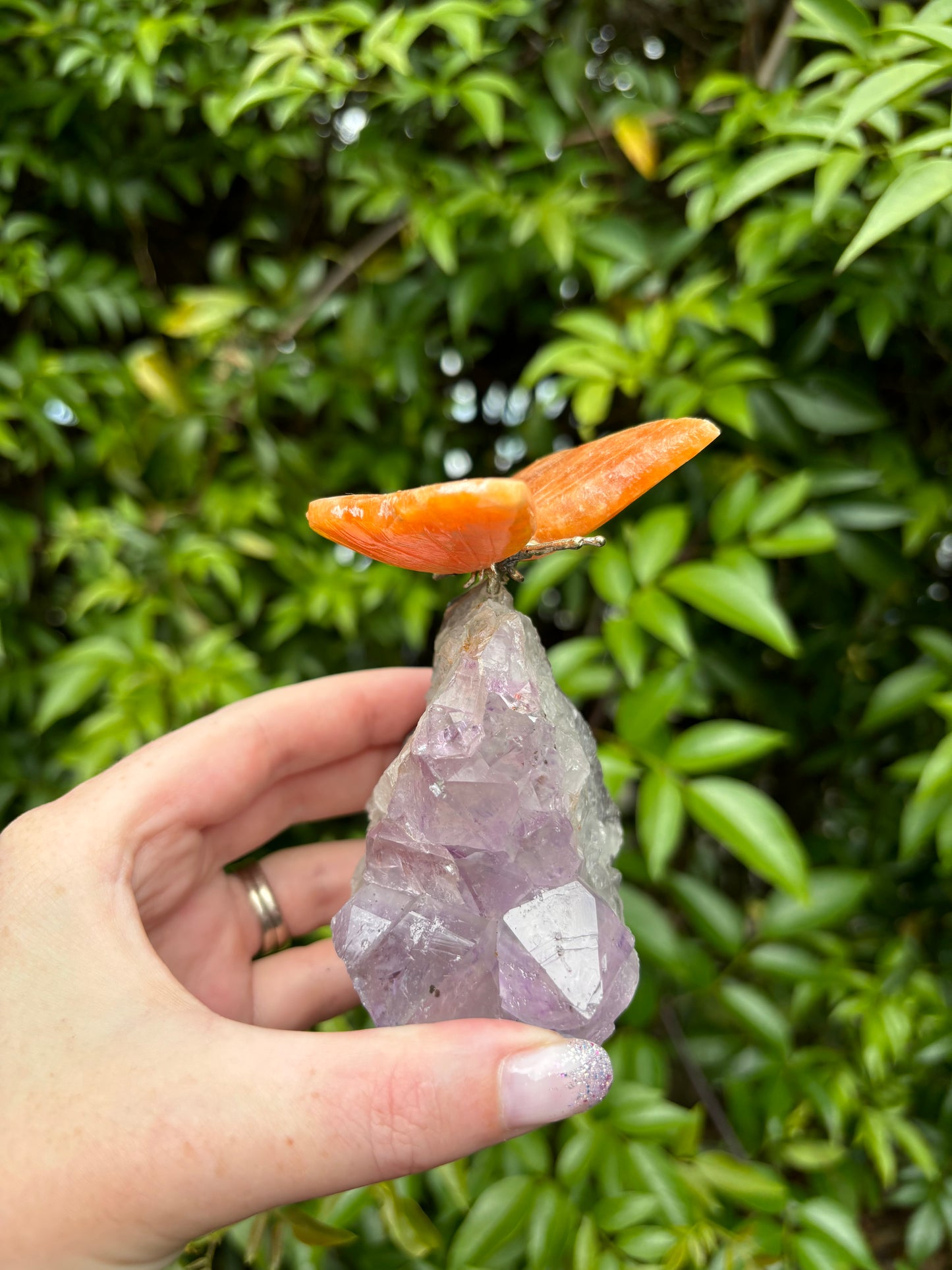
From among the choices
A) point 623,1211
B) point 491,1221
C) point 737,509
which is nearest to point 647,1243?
point 623,1211

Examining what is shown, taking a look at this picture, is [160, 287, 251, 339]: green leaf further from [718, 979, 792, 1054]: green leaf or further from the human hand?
[718, 979, 792, 1054]: green leaf

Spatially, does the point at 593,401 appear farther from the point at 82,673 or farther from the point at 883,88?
the point at 82,673

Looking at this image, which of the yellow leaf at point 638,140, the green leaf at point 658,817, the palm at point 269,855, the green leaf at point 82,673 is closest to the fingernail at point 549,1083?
the green leaf at point 658,817

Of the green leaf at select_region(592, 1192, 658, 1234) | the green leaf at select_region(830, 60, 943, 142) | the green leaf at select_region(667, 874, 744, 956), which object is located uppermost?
the green leaf at select_region(830, 60, 943, 142)

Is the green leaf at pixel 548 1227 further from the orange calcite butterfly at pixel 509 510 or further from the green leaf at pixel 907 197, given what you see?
the green leaf at pixel 907 197

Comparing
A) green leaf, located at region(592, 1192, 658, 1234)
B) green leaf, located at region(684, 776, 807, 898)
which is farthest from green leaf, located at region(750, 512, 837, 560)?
green leaf, located at region(592, 1192, 658, 1234)
